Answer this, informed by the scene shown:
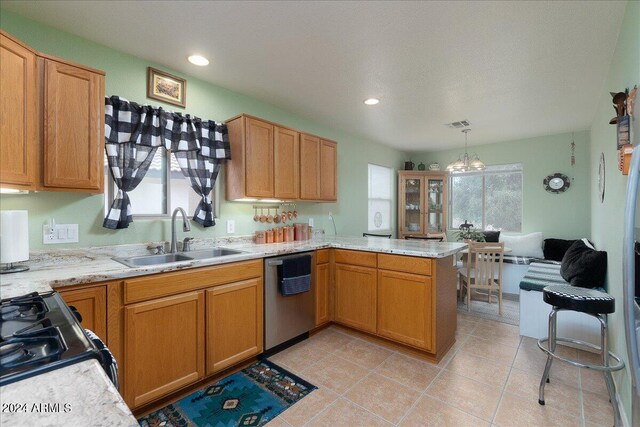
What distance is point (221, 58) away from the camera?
2.33m

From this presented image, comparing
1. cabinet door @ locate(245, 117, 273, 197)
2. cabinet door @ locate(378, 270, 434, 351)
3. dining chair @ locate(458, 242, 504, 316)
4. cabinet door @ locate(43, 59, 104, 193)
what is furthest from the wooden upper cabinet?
dining chair @ locate(458, 242, 504, 316)

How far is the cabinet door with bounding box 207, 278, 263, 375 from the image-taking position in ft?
6.72

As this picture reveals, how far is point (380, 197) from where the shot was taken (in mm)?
5422

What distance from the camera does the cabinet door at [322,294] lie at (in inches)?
113

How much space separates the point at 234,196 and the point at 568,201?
16.4 feet

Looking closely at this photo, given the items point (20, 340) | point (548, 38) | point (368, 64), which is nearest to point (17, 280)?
point (20, 340)

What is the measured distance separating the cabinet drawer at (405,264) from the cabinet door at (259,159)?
4.08 feet

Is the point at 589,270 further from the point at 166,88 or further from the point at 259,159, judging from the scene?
the point at 166,88

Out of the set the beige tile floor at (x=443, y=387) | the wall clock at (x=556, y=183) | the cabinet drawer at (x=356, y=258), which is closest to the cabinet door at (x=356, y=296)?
the cabinet drawer at (x=356, y=258)

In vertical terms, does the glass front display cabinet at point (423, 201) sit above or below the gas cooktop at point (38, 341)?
above

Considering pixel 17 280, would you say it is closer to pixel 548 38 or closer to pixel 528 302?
pixel 548 38

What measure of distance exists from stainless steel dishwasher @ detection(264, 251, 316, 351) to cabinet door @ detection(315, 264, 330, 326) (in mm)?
86

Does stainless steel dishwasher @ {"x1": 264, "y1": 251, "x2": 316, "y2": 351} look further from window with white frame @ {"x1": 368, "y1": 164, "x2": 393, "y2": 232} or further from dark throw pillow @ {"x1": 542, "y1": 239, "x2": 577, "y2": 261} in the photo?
dark throw pillow @ {"x1": 542, "y1": 239, "x2": 577, "y2": 261}

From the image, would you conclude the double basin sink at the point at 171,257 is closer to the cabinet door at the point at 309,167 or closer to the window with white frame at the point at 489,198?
the cabinet door at the point at 309,167
